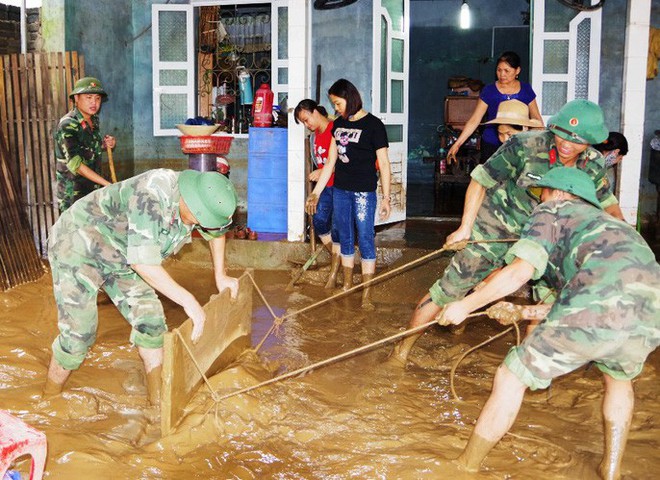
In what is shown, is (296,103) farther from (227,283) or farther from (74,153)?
(227,283)

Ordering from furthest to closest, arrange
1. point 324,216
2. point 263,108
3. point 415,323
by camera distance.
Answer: point 263,108 → point 324,216 → point 415,323

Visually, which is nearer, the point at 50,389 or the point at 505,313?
the point at 505,313

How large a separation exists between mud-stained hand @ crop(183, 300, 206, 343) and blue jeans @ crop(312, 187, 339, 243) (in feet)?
12.3

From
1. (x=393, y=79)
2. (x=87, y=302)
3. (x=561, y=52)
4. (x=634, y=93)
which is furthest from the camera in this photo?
(x=393, y=79)

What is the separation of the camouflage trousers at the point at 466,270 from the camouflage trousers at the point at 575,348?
1662mm

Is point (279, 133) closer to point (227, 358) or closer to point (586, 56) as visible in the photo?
point (586, 56)

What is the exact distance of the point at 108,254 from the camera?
449 centimetres

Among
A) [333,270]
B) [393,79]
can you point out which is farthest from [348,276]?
[393,79]

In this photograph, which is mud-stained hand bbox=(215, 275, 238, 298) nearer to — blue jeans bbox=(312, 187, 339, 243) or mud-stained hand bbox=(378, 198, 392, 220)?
mud-stained hand bbox=(378, 198, 392, 220)

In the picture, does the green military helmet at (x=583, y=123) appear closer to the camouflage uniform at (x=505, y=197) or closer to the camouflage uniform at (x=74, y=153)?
the camouflage uniform at (x=505, y=197)

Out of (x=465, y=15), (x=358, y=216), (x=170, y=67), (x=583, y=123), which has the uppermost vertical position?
(x=465, y=15)

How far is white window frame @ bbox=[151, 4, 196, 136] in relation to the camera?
37.1 ft

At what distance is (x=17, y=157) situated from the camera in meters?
8.70

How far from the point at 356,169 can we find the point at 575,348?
3980 mm
